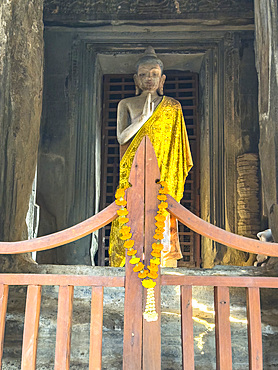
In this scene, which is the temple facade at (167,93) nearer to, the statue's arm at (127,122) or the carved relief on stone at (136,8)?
the carved relief on stone at (136,8)

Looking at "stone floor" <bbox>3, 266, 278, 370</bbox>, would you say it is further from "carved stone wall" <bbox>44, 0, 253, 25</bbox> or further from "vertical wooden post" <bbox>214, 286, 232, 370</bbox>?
"carved stone wall" <bbox>44, 0, 253, 25</bbox>

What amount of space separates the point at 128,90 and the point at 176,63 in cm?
67

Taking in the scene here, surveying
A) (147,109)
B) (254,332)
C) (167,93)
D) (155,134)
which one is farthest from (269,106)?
(167,93)

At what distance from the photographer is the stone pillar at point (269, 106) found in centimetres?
403

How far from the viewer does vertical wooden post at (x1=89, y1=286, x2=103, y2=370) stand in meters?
2.41

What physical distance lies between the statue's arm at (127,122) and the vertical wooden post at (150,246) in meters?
2.53

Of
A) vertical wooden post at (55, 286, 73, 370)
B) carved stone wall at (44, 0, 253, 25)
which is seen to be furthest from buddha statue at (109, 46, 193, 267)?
vertical wooden post at (55, 286, 73, 370)

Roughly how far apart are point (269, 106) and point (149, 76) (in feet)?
5.48

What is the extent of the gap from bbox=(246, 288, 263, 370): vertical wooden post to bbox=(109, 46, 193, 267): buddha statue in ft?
8.64

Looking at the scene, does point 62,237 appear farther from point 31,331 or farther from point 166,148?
point 166,148

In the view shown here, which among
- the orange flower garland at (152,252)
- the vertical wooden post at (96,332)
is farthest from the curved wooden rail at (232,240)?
the vertical wooden post at (96,332)

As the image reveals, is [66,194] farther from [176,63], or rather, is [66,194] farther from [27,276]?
[27,276]

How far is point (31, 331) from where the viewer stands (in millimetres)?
2471

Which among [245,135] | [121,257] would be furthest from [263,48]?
[121,257]
